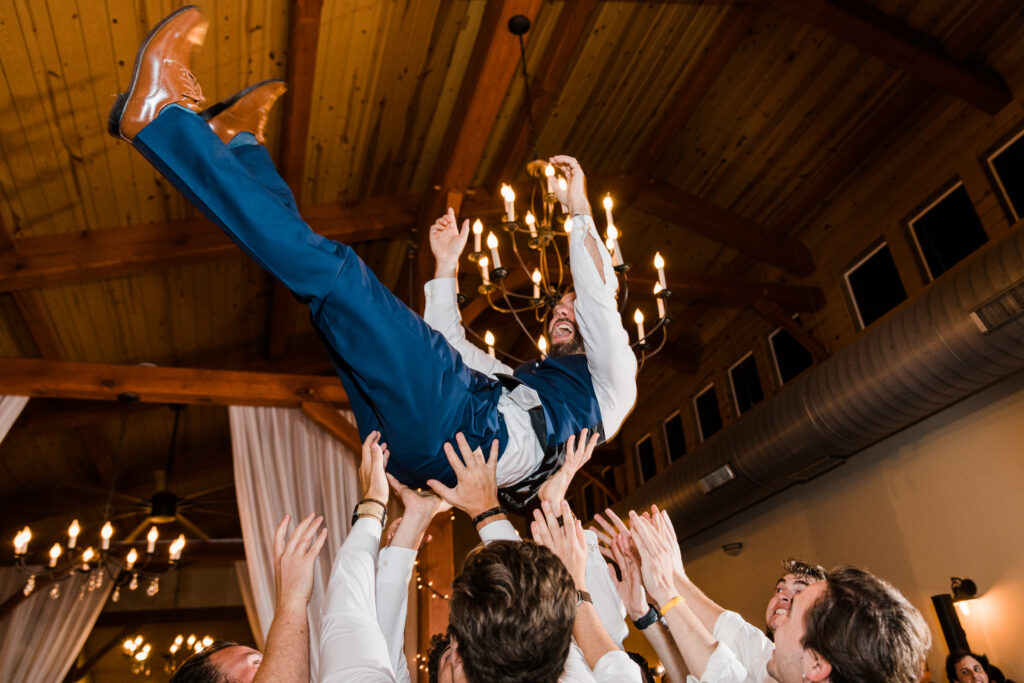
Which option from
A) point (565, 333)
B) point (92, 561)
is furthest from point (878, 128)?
point (92, 561)

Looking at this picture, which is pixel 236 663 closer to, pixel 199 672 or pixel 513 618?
pixel 199 672

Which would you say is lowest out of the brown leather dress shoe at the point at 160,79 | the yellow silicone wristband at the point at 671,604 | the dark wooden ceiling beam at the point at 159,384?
the yellow silicone wristband at the point at 671,604

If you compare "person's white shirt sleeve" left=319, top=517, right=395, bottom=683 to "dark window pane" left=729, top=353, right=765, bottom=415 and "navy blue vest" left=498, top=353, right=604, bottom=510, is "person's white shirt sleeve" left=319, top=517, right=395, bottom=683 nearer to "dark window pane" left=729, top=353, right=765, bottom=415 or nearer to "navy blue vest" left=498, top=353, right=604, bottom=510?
"navy blue vest" left=498, top=353, right=604, bottom=510

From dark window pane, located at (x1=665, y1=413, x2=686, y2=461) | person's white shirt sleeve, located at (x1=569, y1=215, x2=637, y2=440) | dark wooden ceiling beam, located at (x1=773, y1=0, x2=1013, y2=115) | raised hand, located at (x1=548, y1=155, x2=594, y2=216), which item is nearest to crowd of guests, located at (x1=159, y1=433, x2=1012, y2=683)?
person's white shirt sleeve, located at (x1=569, y1=215, x2=637, y2=440)

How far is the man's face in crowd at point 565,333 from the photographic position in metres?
2.40

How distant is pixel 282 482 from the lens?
504 cm

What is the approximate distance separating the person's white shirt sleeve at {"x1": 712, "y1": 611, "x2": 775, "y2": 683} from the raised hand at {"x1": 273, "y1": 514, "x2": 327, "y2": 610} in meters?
0.98

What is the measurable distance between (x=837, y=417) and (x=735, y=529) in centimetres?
307

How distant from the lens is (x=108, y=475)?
815 cm

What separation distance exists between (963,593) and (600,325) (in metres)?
4.30

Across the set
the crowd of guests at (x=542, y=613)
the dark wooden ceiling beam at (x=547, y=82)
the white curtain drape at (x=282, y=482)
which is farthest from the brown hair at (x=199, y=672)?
the dark wooden ceiling beam at (x=547, y=82)

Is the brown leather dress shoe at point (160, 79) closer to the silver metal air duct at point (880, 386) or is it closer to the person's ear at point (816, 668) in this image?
the person's ear at point (816, 668)

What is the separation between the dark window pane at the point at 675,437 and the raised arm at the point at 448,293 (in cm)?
661

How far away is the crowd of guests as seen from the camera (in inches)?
45.7
